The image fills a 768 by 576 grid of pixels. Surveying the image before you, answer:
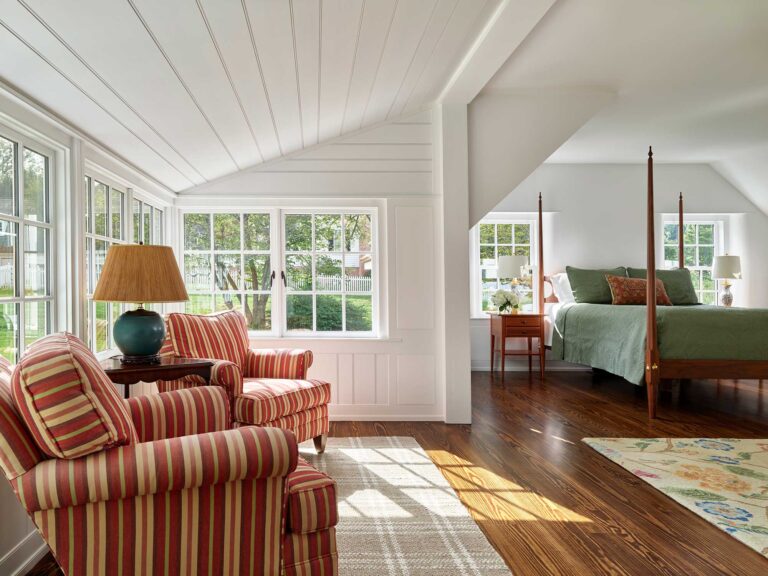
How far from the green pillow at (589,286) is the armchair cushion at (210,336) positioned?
379 cm

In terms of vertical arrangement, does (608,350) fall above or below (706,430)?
above

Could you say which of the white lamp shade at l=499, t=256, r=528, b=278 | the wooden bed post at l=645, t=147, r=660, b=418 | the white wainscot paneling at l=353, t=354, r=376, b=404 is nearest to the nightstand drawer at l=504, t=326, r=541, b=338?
the white lamp shade at l=499, t=256, r=528, b=278

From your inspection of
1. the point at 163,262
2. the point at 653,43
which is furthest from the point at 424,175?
the point at 163,262

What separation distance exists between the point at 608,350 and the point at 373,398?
2206 millimetres

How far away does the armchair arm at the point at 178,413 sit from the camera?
2041 millimetres

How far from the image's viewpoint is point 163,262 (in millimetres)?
2805

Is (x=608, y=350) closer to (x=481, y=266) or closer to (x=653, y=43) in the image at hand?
(x=481, y=266)

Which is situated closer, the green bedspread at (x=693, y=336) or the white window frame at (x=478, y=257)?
the green bedspread at (x=693, y=336)

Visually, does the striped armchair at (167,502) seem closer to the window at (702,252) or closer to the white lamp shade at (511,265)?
the white lamp shade at (511,265)

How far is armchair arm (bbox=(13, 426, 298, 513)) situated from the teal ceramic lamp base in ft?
4.51

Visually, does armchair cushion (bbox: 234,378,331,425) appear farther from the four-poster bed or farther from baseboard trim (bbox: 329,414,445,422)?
the four-poster bed

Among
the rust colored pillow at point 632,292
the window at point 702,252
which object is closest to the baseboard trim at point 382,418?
the rust colored pillow at point 632,292

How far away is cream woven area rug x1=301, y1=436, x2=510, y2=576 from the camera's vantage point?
2.15 meters

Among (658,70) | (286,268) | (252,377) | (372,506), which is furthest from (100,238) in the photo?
(658,70)
